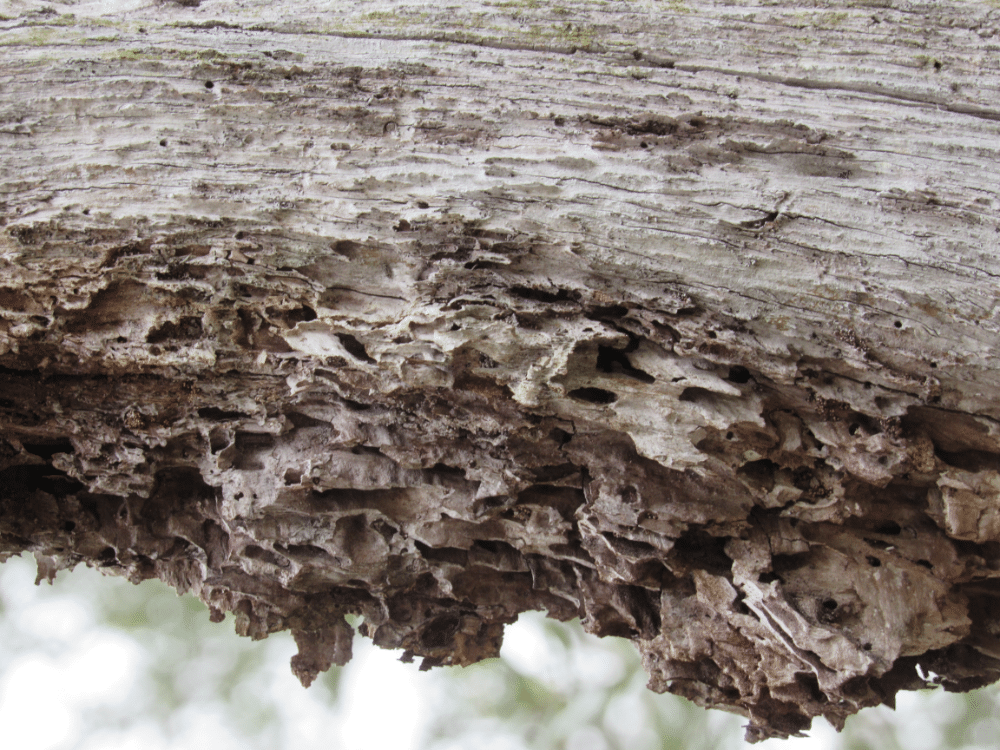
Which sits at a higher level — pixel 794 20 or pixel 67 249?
pixel 794 20

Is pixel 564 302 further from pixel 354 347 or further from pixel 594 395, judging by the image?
pixel 354 347

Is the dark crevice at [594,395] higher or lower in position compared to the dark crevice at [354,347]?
lower

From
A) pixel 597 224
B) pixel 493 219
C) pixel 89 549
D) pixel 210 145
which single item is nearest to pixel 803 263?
pixel 597 224

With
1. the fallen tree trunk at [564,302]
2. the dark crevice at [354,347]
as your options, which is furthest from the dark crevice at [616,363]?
the dark crevice at [354,347]

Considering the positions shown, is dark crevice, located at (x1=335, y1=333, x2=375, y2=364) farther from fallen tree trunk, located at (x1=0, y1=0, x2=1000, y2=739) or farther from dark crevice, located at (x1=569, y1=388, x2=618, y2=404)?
dark crevice, located at (x1=569, y1=388, x2=618, y2=404)

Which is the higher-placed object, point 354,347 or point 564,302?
point 564,302

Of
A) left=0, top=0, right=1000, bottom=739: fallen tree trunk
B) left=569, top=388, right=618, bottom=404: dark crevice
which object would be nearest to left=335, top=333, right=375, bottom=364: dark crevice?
left=0, top=0, right=1000, bottom=739: fallen tree trunk

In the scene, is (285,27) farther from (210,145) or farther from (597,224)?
(597,224)

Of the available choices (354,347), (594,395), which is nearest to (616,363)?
(594,395)

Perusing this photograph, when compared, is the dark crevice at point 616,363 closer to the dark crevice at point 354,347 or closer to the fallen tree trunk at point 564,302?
the fallen tree trunk at point 564,302
